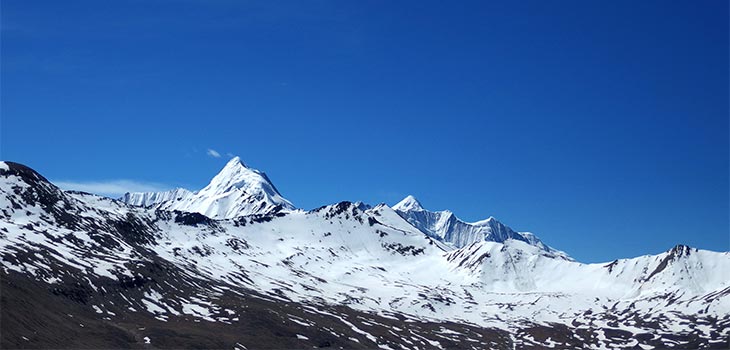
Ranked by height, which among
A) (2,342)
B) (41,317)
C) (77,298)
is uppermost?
(77,298)

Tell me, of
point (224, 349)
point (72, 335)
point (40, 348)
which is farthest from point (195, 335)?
point (40, 348)

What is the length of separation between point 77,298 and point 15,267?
59.8 ft

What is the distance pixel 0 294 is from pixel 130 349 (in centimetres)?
2995

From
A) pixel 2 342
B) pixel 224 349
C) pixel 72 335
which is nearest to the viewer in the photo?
pixel 2 342

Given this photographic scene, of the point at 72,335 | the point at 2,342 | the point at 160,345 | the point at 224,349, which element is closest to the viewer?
the point at 2,342

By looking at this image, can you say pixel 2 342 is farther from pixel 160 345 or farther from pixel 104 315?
pixel 104 315

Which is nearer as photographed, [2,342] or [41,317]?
[2,342]

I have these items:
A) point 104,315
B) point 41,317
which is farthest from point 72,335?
point 104,315

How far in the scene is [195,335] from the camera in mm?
194750

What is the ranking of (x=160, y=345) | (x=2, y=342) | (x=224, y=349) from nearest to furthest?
(x=2, y=342) < (x=160, y=345) < (x=224, y=349)

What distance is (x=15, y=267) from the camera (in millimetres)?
198000

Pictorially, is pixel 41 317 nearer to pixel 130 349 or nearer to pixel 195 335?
pixel 130 349

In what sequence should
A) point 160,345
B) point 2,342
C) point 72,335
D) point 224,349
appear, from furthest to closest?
1. point 224,349
2. point 160,345
3. point 72,335
4. point 2,342

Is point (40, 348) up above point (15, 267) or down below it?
below
